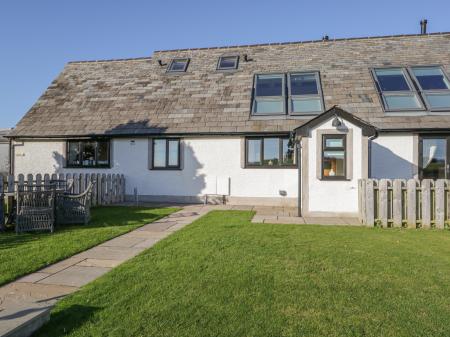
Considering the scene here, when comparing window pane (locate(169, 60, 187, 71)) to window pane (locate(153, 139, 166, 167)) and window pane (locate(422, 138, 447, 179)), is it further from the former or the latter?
window pane (locate(422, 138, 447, 179))

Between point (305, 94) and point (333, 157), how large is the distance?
197 inches

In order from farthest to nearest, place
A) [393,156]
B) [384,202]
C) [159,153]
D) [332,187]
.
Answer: [159,153], [393,156], [332,187], [384,202]

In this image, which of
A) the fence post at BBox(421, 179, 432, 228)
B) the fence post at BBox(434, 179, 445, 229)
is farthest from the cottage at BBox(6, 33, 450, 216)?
the fence post at BBox(434, 179, 445, 229)

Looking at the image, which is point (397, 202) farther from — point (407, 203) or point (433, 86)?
point (433, 86)

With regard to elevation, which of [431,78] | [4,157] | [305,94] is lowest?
[4,157]

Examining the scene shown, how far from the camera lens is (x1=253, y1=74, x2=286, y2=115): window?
13180mm

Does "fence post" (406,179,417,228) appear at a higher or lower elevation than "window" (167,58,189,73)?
lower

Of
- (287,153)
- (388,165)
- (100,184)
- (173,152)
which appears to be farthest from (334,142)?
(100,184)

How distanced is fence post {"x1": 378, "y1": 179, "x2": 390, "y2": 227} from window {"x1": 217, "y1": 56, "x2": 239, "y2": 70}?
1061 centimetres

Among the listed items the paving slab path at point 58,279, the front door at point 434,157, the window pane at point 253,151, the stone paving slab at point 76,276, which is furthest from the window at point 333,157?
the stone paving slab at point 76,276

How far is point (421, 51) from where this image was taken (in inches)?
600

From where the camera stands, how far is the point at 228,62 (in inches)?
664

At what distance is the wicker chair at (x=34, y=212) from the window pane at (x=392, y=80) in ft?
43.2

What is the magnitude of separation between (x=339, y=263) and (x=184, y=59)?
15765 millimetres
